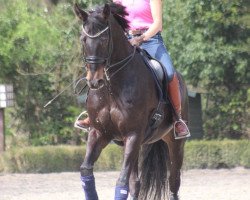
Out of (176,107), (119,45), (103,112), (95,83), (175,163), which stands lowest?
(175,163)

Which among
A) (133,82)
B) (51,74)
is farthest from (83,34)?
(51,74)

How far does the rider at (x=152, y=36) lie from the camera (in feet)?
24.4

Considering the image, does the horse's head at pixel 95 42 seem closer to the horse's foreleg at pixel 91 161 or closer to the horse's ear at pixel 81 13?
the horse's ear at pixel 81 13

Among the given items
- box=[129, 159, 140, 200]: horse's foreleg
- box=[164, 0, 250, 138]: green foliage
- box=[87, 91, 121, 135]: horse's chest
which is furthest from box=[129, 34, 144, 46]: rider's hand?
box=[164, 0, 250, 138]: green foliage

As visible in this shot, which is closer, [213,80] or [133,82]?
[133,82]

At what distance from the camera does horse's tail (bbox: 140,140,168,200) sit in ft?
28.3

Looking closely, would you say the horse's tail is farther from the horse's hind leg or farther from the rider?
the rider

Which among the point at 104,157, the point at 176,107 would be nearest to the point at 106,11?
the point at 176,107

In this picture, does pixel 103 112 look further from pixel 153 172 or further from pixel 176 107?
pixel 153 172

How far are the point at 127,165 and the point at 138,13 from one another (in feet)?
5.55

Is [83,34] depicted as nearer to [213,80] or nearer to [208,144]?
[208,144]

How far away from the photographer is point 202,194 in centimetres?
1154

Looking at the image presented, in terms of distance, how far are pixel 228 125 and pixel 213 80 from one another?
157 cm

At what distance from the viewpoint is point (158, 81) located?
7.43 meters
